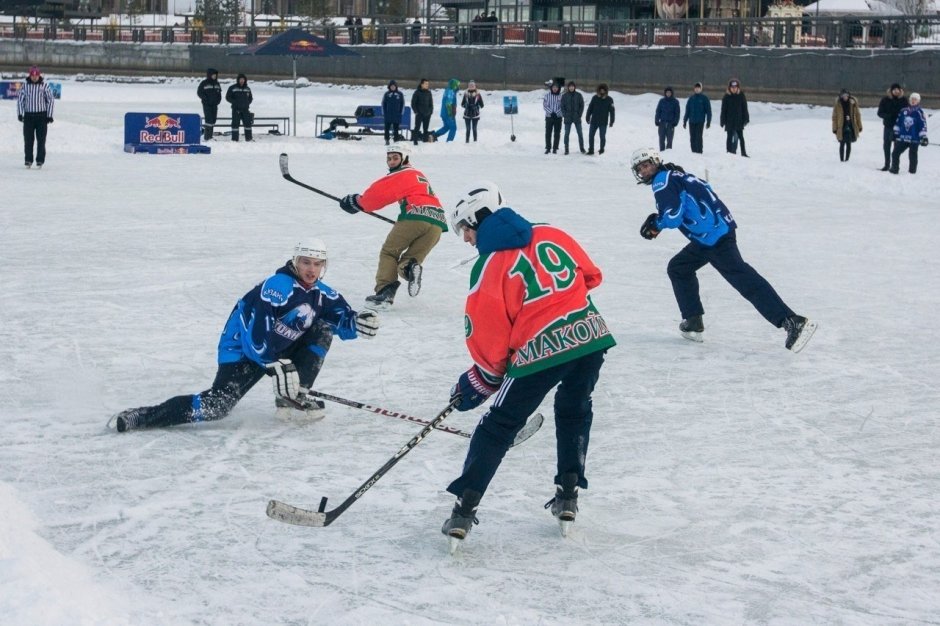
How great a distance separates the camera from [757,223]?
45.2 feet

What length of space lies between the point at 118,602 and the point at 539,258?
173cm

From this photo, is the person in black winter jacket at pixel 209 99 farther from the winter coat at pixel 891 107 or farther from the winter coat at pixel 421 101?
the winter coat at pixel 891 107

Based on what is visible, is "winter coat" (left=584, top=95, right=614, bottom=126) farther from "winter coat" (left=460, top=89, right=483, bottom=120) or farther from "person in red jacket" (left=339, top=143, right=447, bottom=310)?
"person in red jacket" (left=339, top=143, right=447, bottom=310)

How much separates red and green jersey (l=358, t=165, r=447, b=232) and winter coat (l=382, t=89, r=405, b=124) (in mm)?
14985

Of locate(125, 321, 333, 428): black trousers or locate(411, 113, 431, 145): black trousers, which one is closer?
locate(125, 321, 333, 428): black trousers

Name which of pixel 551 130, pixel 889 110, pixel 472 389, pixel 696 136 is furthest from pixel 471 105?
pixel 472 389

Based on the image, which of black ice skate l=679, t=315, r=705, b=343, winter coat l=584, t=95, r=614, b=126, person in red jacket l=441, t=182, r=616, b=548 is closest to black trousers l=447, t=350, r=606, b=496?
person in red jacket l=441, t=182, r=616, b=548

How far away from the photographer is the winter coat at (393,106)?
929 inches

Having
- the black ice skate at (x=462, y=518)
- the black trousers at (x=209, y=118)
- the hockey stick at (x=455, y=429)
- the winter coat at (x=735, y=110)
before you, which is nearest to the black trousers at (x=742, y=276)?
the hockey stick at (x=455, y=429)

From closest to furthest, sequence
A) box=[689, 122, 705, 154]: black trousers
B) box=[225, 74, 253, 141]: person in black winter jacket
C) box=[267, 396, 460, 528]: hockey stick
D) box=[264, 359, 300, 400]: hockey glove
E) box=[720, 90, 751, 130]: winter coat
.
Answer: box=[267, 396, 460, 528]: hockey stick, box=[264, 359, 300, 400]: hockey glove, box=[720, 90, 751, 130]: winter coat, box=[689, 122, 705, 154]: black trousers, box=[225, 74, 253, 141]: person in black winter jacket

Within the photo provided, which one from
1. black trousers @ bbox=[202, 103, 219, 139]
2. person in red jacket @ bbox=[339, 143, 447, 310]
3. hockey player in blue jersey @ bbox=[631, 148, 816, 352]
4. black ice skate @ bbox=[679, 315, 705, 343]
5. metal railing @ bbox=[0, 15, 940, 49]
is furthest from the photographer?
metal railing @ bbox=[0, 15, 940, 49]

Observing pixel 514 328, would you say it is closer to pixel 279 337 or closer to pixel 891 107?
pixel 279 337

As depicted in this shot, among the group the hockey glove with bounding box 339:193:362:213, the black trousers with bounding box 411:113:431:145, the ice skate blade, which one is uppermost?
the black trousers with bounding box 411:113:431:145

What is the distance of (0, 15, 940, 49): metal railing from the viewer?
27.1m
